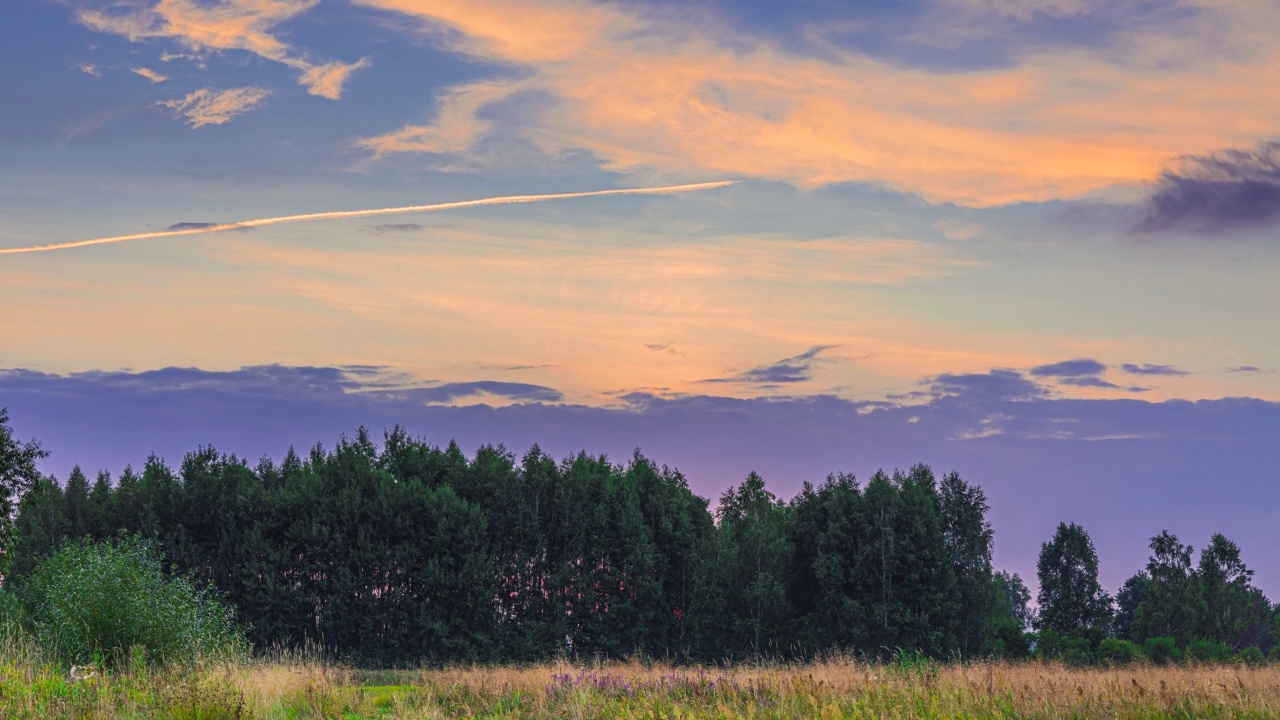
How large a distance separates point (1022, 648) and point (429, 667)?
105 ft

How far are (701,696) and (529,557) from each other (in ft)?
121

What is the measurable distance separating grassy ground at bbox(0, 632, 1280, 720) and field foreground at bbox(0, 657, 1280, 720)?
3 centimetres

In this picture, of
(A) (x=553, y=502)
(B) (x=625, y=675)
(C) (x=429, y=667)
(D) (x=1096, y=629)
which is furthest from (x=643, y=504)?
(B) (x=625, y=675)

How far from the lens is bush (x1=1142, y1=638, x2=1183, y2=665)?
54.0 metres

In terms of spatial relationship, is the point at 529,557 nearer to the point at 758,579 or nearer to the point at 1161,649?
the point at 758,579

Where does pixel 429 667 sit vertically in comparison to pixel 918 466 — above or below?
below

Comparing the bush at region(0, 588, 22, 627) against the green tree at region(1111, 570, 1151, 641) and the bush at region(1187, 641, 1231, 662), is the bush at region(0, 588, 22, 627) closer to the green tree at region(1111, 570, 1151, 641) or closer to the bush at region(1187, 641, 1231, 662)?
the bush at region(1187, 641, 1231, 662)

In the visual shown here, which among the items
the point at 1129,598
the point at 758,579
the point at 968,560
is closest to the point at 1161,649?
the point at 968,560

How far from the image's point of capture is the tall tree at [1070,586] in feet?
220

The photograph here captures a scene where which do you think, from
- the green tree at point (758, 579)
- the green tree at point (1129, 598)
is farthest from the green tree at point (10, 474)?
the green tree at point (1129, 598)

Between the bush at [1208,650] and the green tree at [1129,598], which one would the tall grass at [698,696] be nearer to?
the bush at [1208,650]

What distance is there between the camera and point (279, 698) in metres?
17.8

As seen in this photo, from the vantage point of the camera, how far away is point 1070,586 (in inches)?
2667

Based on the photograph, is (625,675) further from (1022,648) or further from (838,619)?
(1022,648)
